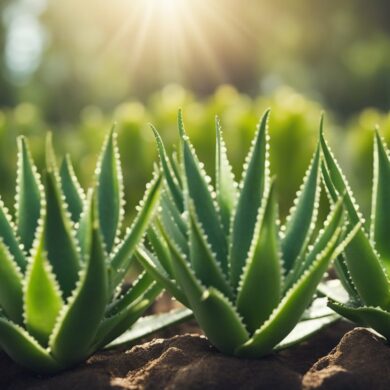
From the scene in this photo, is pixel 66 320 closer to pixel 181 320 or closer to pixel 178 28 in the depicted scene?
pixel 181 320

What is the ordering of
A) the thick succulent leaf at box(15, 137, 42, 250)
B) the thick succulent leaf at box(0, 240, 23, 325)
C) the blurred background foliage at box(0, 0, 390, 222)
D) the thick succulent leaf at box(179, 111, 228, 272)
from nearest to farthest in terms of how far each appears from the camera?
the thick succulent leaf at box(0, 240, 23, 325) < the thick succulent leaf at box(179, 111, 228, 272) < the thick succulent leaf at box(15, 137, 42, 250) < the blurred background foliage at box(0, 0, 390, 222)

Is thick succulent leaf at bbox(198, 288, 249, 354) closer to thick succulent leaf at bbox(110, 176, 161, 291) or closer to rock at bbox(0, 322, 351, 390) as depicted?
rock at bbox(0, 322, 351, 390)

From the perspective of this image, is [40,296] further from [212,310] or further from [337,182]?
[337,182]

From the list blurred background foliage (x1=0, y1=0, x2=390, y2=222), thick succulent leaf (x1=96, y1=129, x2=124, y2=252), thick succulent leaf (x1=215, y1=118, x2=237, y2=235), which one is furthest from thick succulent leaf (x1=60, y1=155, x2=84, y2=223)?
blurred background foliage (x1=0, y1=0, x2=390, y2=222)

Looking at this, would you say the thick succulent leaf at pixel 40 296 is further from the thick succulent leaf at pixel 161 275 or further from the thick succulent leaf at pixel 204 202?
the thick succulent leaf at pixel 204 202

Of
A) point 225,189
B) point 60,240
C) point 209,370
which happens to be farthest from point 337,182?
point 60,240

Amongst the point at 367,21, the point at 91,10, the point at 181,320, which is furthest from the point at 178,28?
the point at 181,320
